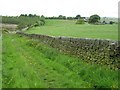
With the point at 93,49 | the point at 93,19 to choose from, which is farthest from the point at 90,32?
the point at 93,19

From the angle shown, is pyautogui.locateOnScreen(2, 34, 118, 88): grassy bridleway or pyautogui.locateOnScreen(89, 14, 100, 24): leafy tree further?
pyautogui.locateOnScreen(89, 14, 100, 24): leafy tree

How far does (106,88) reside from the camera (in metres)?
7.12

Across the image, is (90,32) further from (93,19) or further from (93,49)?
(93,19)

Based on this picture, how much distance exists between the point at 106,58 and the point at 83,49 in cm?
244

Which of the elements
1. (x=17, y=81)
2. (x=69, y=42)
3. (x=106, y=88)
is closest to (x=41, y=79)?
(x=17, y=81)

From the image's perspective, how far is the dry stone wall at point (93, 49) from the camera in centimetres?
866

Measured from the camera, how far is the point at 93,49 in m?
10.3

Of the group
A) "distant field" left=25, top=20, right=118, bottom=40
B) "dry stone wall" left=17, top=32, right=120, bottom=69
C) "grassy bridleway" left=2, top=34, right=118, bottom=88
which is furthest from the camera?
"distant field" left=25, top=20, right=118, bottom=40

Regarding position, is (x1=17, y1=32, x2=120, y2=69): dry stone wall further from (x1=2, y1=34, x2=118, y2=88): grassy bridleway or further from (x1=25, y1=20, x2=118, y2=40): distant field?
(x1=25, y1=20, x2=118, y2=40): distant field

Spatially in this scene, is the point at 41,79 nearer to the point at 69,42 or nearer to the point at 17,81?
the point at 17,81

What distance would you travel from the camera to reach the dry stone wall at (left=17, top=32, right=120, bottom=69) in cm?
866

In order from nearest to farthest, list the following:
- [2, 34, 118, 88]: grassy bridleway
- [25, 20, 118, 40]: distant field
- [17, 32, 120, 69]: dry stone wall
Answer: [2, 34, 118, 88]: grassy bridleway → [17, 32, 120, 69]: dry stone wall → [25, 20, 118, 40]: distant field

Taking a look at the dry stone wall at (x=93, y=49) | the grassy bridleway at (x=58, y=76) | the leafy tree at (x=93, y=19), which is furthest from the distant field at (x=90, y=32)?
the leafy tree at (x=93, y=19)

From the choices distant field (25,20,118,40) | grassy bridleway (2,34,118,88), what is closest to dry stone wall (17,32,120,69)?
grassy bridleway (2,34,118,88)
